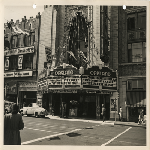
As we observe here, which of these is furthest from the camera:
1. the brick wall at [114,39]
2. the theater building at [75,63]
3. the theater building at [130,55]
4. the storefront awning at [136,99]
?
the brick wall at [114,39]

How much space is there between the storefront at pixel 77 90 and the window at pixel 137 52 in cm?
101

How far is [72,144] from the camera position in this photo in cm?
681

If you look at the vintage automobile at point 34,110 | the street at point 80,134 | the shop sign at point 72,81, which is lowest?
the street at point 80,134

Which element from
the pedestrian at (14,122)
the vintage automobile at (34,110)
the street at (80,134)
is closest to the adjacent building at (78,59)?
the vintage automobile at (34,110)

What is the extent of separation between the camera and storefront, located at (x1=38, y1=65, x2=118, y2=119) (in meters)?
7.63

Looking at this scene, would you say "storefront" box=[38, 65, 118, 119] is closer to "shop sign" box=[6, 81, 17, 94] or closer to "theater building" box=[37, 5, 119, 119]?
"theater building" box=[37, 5, 119, 119]

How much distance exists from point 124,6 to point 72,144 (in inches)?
216

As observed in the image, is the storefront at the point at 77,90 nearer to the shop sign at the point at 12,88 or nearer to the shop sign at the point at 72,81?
the shop sign at the point at 72,81

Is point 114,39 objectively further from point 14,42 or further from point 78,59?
point 14,42

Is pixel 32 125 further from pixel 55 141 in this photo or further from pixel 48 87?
pixel 48 87

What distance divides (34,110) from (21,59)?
2178mm

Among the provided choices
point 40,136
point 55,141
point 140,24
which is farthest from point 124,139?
point 140,24

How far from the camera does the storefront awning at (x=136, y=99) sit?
7.23 m

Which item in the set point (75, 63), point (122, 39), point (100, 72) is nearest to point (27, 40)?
point (75, 63)
